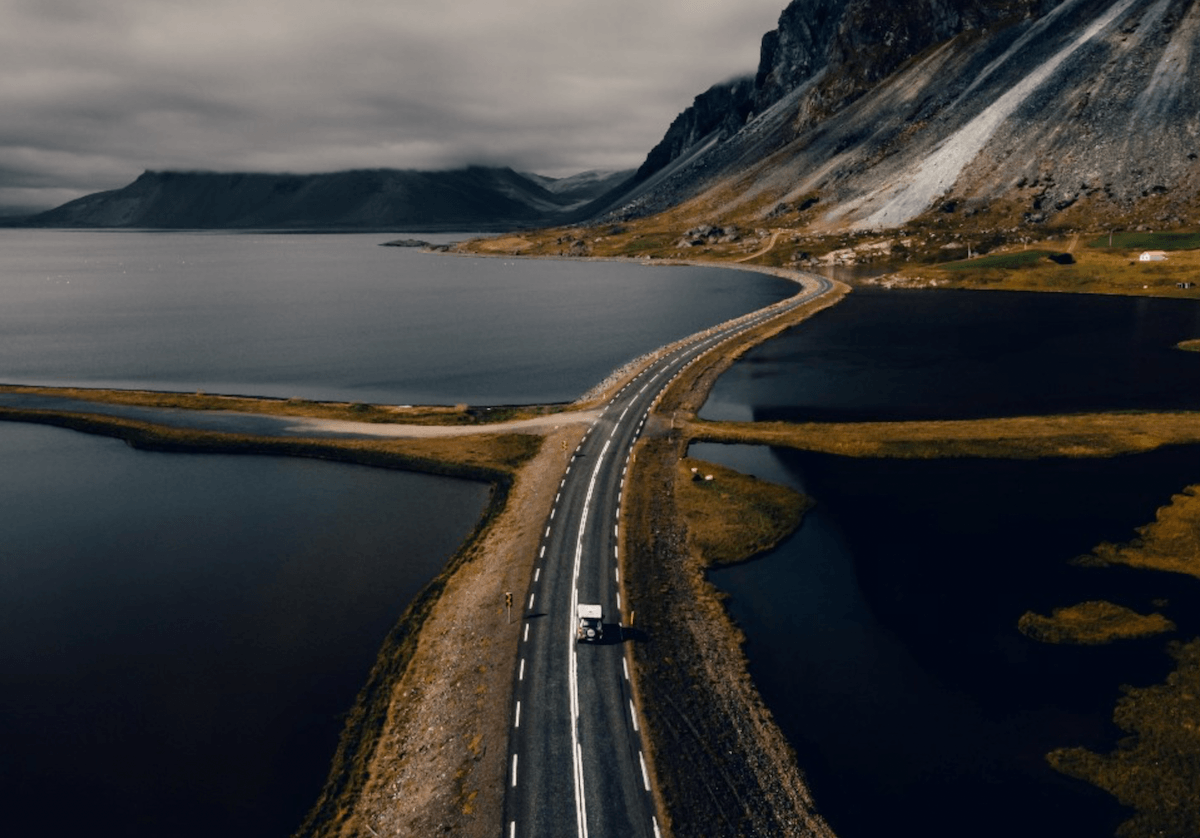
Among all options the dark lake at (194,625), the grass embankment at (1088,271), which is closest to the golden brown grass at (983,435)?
the dark lake at (194,625)

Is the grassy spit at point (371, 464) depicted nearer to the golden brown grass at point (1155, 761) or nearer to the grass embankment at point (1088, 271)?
the golden brown grass at point (1155, 761)

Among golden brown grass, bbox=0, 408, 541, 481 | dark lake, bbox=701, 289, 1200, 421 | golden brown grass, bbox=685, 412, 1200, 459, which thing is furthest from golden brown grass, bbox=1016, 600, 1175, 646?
golden brown grass, bbox=0, 408, 541, 481

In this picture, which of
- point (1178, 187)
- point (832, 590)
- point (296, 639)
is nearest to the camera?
point (296, 639)

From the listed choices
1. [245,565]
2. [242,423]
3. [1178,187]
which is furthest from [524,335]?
[1178,187]

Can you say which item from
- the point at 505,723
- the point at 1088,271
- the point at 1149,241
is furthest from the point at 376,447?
the point at 1149,241

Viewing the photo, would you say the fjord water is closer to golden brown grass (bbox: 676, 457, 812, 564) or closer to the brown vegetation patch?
golden brown grass (bbox: 676, 457, 812, 564)

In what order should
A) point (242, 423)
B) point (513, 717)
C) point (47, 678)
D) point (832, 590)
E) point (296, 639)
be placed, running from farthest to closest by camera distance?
point (242, 423), point (832, 590), point (296, 639), point (47, 678), point (513, 717)

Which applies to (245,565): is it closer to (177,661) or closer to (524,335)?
(177,661)

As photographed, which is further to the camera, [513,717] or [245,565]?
[245,565]
